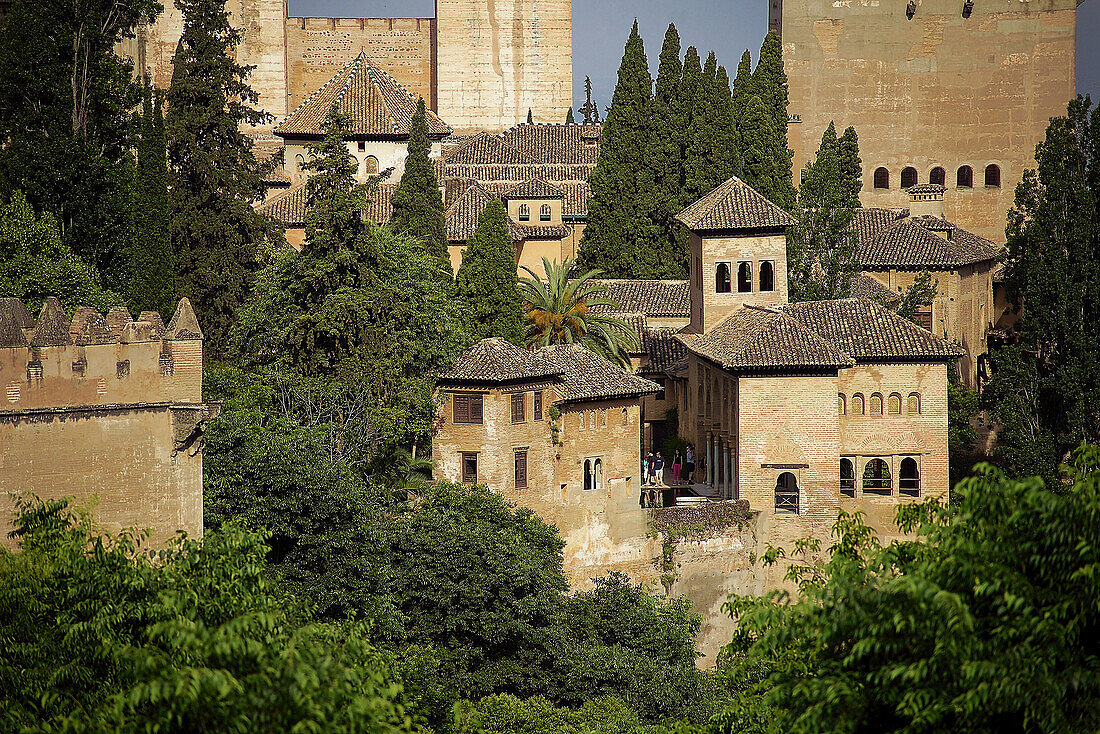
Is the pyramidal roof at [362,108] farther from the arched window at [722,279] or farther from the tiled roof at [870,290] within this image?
the arched window at [722,279]

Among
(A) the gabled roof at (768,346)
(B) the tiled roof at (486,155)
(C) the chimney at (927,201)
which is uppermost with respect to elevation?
(B) the tiled roof at (486,155)

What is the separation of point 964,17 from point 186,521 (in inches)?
1624

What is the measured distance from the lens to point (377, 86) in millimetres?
49719

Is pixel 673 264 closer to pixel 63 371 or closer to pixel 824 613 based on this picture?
pixel 63 371

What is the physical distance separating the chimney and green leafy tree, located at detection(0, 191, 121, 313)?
30.7 m

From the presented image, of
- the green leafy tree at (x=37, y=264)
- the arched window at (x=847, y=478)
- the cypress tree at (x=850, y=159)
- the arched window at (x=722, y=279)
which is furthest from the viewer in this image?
the cypress tree at (x=850, y=159)

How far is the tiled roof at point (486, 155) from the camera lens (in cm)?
5200

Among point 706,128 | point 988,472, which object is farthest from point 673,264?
point 988,472

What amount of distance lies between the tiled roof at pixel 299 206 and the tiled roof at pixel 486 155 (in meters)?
7.79

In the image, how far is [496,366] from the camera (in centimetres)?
2969

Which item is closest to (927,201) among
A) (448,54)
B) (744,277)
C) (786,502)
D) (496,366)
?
(744,277)

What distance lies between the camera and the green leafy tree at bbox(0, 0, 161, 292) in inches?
1062

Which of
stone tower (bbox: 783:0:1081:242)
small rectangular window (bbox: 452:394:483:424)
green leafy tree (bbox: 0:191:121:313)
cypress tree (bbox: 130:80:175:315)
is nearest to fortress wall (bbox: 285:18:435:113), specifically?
stone tower (bbox: 783:0:1081:242)

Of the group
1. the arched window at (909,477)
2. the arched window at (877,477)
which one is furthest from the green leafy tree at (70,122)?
the arched window at (909,477)
